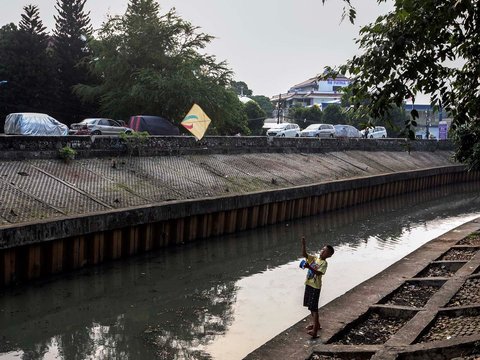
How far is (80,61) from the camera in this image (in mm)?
48156

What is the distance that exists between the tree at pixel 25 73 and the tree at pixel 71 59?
5.09 feet

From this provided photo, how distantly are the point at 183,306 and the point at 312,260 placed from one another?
4.52m

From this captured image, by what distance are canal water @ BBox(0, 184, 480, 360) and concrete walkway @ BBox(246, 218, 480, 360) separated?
1185 millimetres

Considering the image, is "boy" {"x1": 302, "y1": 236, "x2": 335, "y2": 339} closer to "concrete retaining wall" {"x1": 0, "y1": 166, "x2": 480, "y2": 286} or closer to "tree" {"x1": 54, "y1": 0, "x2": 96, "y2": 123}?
"concrete retaining wall" {"x1": 0, "y1": 166, "x2": 480, "y2": 286}

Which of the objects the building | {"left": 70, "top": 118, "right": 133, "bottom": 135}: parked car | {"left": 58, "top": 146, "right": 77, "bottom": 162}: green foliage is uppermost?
the building

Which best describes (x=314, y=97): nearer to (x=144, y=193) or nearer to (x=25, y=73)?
(x=25, y=73)

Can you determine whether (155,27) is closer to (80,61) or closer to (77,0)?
(80,61)

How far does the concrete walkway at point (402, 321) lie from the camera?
852 centimetres

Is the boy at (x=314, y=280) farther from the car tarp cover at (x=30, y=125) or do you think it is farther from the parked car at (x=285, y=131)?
the parked car at (x=285, y=131)

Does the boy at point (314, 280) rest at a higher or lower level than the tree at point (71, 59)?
lower

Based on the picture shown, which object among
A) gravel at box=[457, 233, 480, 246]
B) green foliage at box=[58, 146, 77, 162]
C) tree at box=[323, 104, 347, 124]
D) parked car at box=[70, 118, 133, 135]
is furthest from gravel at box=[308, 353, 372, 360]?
tree at box=[323, 104, 347, 124]

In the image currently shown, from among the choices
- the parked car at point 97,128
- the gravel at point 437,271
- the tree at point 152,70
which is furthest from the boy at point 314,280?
the tree at point 152,70

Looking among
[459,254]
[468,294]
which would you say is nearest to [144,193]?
[459,254]

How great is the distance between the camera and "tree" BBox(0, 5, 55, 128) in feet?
143
